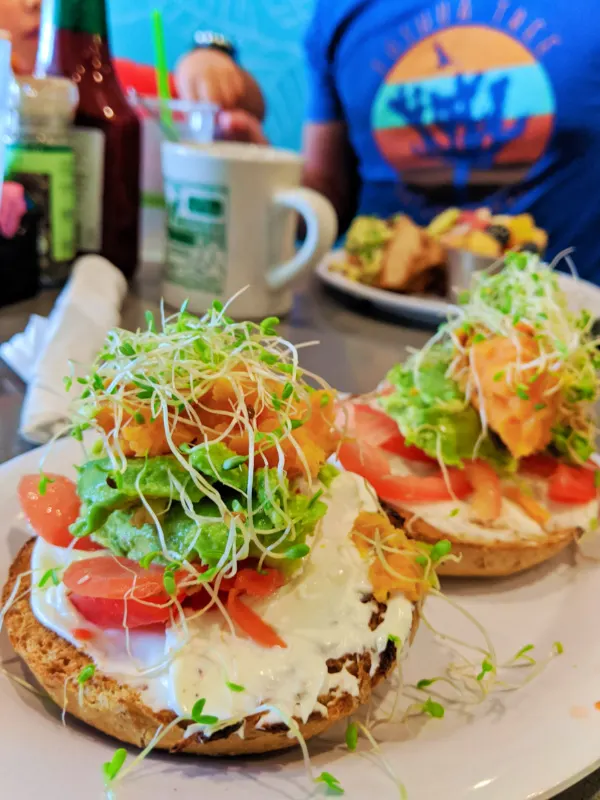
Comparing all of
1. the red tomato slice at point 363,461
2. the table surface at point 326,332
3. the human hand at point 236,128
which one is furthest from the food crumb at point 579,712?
the human hand at point 236,128

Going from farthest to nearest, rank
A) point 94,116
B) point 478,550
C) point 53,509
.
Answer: point 94,116 → point 478,550 → point 53,509

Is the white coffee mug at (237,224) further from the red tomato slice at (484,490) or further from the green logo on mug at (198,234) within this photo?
the red tomato slice at (484,490)

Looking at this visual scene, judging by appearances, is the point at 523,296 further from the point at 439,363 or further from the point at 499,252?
the point at 499,252

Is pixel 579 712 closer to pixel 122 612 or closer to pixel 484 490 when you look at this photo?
pixel 484 490

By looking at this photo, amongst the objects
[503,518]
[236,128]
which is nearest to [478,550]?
[503,518]

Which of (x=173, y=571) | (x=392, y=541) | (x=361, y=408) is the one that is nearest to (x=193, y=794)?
→ (x=173, y=571)

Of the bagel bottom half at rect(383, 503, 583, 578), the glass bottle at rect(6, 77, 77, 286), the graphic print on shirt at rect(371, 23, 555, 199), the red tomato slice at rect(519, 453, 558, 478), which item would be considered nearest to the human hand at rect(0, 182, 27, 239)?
the glass bottle at rect(6, 77, 77, 286)
